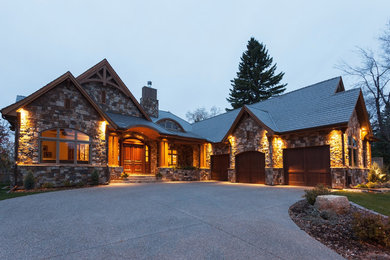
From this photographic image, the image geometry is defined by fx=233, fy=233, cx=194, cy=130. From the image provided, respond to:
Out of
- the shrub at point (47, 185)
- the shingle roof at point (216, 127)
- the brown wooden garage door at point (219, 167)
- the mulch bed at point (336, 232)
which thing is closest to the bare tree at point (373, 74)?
the shingle roof at point (216, 127)

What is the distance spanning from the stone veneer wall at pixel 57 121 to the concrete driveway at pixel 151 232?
4.36 metres

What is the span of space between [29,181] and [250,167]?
1208 centimetres

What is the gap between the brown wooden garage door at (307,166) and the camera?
12250 millimetres

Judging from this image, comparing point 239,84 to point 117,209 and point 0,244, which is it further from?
point 0,244

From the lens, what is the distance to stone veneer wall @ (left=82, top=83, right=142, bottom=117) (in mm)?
14972

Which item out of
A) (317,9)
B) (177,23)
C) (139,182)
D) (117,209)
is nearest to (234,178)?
(139,182)

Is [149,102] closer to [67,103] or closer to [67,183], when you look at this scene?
[67,103]

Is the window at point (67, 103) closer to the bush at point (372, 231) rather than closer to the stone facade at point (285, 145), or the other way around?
the stone facade at point (285, 145)

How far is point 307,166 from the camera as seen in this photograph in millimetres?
12992

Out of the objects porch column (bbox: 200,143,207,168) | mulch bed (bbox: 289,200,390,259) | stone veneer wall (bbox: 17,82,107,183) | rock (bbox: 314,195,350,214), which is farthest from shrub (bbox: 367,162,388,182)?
stone veneer wall (bbox: 17,82,107,183)

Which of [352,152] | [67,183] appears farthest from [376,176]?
[67,183]

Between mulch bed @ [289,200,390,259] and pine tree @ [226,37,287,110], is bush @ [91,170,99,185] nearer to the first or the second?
mulch bed @ [289,200,390,259]

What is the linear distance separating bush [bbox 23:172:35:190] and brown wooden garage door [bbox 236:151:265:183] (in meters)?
11.8

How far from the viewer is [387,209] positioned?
259 inches
